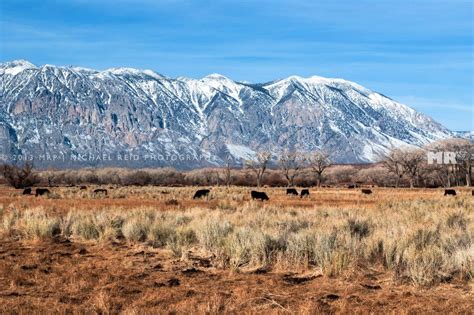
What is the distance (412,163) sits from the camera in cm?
10556

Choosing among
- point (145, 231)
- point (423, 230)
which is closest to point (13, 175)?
point (145, 231)

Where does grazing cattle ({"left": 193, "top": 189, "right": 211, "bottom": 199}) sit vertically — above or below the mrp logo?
below

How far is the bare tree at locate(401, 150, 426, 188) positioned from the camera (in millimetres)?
103588

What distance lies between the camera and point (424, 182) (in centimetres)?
12256

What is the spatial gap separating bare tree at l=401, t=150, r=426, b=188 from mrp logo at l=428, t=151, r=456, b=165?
1823 mm

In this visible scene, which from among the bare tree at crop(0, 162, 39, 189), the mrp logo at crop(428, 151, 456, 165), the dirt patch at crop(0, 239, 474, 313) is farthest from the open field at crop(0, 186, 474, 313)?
the mrp logo at crop(428, 151, 456, 165)

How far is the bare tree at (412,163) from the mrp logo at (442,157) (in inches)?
71.8

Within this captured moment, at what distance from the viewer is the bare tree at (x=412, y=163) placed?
104 meters

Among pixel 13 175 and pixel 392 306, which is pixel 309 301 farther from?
pixel 13 175

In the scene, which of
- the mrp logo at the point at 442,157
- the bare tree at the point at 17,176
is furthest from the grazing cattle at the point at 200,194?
the mrp logo at the point at 442,157

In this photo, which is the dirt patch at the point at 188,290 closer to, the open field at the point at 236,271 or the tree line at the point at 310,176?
the open field at the point at 236,271

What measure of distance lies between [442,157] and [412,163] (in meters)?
13.2

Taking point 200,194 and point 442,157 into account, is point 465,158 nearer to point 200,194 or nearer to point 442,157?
point 442,157

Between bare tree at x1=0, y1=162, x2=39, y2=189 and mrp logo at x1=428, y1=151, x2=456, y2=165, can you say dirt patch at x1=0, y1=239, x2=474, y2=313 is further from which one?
mrp logo at x1=428, y1=151, x2=456, y2=165
